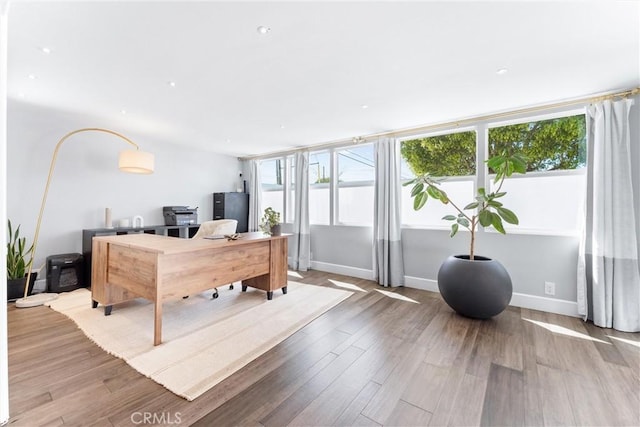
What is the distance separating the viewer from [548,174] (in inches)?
118

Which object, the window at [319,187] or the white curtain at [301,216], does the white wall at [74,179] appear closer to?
the white curtain at [301,216]

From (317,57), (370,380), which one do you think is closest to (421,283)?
(370,380)

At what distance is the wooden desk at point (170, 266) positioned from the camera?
85.7 inches

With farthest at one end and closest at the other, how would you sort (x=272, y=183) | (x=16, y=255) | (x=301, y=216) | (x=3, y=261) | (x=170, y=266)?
(x=272, y=183) < (x=301, y=216) < (x=16, y=255) < (x=170, y=266) < (x=3, y=261)

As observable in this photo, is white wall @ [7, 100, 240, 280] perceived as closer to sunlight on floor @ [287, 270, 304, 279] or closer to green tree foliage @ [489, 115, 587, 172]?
sunlight on floor @ [287, 270, 304, 279]

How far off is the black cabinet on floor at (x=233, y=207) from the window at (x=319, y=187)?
177 centimetres

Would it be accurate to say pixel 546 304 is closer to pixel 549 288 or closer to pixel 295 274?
pixel 549 288

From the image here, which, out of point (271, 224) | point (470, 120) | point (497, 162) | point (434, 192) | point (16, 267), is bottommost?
point (16, 267)

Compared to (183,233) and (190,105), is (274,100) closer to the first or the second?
(190,105)

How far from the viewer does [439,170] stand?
372cm

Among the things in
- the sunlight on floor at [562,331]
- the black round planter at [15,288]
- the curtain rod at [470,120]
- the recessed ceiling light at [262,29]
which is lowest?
the sunlight on floor at [562,331]

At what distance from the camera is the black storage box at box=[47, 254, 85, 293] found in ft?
10.8

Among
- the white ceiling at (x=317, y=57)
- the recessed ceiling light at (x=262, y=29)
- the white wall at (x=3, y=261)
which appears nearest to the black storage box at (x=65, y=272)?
the white ceiling at (x=317, y=57)

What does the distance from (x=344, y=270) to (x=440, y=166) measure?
2.29 metres
